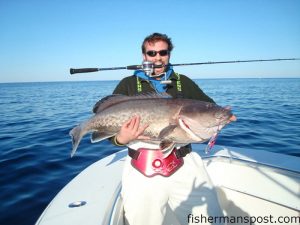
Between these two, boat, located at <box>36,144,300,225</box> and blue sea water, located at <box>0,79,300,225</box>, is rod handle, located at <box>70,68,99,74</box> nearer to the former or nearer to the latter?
boat, located at <box>36,144,300,225</box>

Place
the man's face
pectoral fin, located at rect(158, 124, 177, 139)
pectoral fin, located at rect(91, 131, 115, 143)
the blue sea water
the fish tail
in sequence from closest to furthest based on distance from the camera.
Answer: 1. pectoral fin, located at rect(158, 124, 177, 139)
2. pectoral fin, located at rect(91, 131, 115, 143)
3. the fish tail
4. the man's face
5. the blue sea water

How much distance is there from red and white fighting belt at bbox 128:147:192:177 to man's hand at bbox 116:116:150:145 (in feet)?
1.04

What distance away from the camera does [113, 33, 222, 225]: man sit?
350 cm

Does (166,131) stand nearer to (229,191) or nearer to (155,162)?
(155,162)

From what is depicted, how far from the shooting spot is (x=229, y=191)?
16.2ft

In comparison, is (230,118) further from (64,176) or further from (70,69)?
(64,176)

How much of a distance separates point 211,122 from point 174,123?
0.51 metres

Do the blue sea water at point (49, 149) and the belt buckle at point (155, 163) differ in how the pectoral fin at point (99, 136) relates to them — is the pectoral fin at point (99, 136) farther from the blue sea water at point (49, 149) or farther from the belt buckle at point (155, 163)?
the blue sea water at point (49, 149)

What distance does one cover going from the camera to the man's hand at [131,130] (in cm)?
340

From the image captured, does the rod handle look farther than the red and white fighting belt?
Yes

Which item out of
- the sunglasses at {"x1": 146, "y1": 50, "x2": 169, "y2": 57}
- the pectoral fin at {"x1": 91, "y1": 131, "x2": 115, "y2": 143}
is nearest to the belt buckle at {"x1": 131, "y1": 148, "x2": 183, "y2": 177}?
the pectoral fin at {"x1": 91, "y1": 131, "x2": 115, "y2": 143}

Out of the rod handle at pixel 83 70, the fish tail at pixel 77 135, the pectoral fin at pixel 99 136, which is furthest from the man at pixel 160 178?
the rod handle at pixel 83 70

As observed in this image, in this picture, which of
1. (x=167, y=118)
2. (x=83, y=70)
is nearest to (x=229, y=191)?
(x=167, y=118)

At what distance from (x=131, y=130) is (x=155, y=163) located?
2.00 feet
